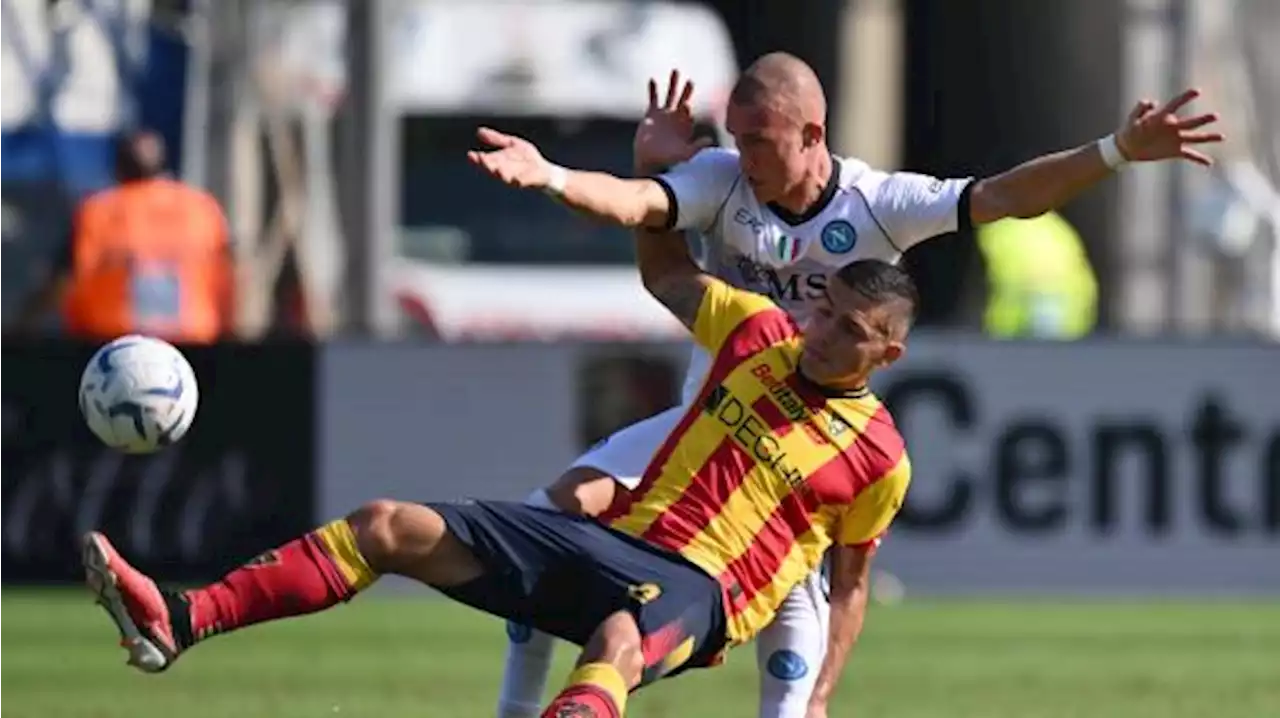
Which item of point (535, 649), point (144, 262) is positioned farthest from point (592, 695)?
point (144, 262)

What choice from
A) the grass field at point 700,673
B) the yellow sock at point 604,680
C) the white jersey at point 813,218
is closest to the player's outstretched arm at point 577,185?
the white jersey at point 813,218

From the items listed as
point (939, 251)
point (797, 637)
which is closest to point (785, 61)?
point (797, 637)

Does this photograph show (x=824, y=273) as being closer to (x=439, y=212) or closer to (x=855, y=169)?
(x=855, y=169)

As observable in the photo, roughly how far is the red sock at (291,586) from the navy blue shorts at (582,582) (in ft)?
1.00

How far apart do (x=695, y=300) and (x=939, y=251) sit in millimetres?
21636

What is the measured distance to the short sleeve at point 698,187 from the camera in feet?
31.4

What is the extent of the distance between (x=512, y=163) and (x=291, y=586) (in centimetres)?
123

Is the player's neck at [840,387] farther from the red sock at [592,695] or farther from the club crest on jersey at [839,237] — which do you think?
the red sock at [592,695]

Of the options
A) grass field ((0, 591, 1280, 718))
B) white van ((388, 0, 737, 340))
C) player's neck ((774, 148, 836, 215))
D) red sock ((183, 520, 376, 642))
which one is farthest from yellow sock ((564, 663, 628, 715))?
white van ((388, 0, 737, 340))

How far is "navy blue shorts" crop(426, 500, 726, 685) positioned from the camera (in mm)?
8695

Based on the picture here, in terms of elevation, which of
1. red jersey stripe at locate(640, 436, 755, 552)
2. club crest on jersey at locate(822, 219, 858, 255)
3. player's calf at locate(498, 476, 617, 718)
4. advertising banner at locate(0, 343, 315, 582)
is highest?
club crest on jersey at locate(822, 219, 858, 255)

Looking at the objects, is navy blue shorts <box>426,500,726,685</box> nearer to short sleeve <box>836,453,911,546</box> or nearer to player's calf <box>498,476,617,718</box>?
short sleeve <box>836,453,911,546</box>

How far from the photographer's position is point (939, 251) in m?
30.9

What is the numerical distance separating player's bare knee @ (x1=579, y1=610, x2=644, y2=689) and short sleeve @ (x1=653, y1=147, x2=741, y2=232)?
141 centimetres
